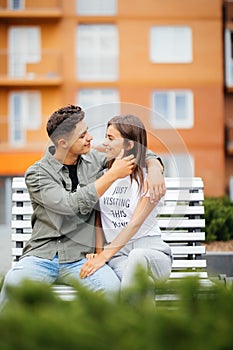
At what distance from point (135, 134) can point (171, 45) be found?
3105cm

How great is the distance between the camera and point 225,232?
11547 mm

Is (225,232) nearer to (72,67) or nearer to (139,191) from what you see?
(139,191)

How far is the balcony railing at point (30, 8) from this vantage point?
33.9 meters

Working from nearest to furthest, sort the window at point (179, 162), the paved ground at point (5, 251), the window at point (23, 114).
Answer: the window at point (179, 162)
the paved ground at point (5, 251)
the window at point (23, 114)

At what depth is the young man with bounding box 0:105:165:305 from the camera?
4691 mm

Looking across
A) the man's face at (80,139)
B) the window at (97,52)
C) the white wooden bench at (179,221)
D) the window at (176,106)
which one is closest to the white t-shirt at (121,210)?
the man's face at (80,139)

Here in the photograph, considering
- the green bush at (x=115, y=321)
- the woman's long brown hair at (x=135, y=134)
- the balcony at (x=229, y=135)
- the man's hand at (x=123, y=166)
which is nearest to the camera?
the green bush at (x=115, y=321)

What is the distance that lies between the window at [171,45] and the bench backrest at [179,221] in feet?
97.5

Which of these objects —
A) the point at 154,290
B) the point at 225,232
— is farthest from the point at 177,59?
the point at 154,290

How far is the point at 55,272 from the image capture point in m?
4.82

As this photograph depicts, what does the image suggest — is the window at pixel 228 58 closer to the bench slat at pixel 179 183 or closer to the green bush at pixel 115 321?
the bench slat at pixel 179 183

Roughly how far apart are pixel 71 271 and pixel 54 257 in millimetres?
123

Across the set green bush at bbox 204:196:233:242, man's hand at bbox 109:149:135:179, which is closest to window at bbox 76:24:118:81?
green bush at bbox 204:196:233:242

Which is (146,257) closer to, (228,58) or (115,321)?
(115,321)
